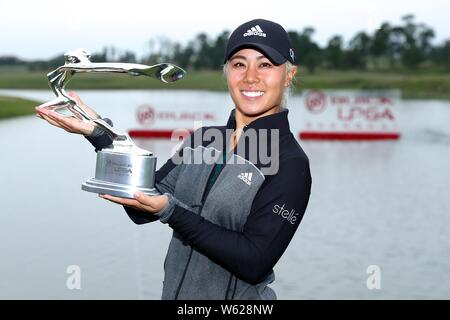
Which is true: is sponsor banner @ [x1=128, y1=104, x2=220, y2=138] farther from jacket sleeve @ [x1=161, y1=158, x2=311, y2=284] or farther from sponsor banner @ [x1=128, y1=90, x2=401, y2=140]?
jacket sleeve @ [x1=161, y1=158, x2=311, y2=284]

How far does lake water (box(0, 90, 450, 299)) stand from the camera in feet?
43.5

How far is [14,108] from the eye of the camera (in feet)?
231

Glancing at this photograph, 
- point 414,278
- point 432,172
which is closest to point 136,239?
point 414,278

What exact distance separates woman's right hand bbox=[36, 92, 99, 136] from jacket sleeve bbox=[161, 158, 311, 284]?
0.67 m

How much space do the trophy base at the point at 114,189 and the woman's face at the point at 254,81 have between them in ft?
1.77

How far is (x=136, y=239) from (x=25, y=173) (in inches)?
552

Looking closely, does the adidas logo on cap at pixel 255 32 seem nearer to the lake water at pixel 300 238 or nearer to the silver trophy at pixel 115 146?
the silver trophy at pixel 115 146

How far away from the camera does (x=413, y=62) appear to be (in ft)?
404

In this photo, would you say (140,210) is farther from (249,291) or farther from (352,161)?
(352,161)

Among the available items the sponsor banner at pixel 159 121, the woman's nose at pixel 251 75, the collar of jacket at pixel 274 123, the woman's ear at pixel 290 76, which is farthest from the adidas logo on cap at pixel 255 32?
the sponsor banner at pixel 159 121

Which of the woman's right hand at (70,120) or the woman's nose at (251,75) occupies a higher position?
the woman's nose at (251,75)

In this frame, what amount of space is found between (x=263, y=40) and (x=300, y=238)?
14.8 m

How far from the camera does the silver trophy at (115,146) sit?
2.99 metres

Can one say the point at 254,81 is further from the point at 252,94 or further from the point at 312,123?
the point at 312,123
